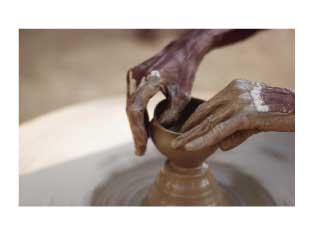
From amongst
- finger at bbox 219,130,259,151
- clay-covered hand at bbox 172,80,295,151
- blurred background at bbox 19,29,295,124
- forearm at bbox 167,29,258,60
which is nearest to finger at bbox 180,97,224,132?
clay-covered hand at bbox 172,80,295,151

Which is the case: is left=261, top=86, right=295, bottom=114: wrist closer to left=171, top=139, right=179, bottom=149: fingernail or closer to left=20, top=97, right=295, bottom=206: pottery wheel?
left=171, top=139, right=179, bottom=149: fingernail

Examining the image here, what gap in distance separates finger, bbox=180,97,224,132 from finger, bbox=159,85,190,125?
0.29 feet

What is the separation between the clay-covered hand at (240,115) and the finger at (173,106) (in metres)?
0.15

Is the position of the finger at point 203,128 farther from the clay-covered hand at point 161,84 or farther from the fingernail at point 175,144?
the clay-covered hand at point 161,84

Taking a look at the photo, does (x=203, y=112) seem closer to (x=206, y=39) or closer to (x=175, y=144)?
(x=175, y=144)

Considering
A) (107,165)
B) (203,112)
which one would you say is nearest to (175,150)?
(203,112)

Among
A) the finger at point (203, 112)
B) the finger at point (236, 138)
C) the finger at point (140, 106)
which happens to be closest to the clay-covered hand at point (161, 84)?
the finger at point (140, 106)

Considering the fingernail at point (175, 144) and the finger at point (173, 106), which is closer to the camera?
the fingernail at point (175, 144)

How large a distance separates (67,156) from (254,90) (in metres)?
0.93

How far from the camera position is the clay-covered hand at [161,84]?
1500 mm

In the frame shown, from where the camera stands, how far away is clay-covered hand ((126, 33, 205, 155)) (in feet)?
4.92

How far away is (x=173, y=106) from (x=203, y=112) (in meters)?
0.16

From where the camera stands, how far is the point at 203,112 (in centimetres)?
148
